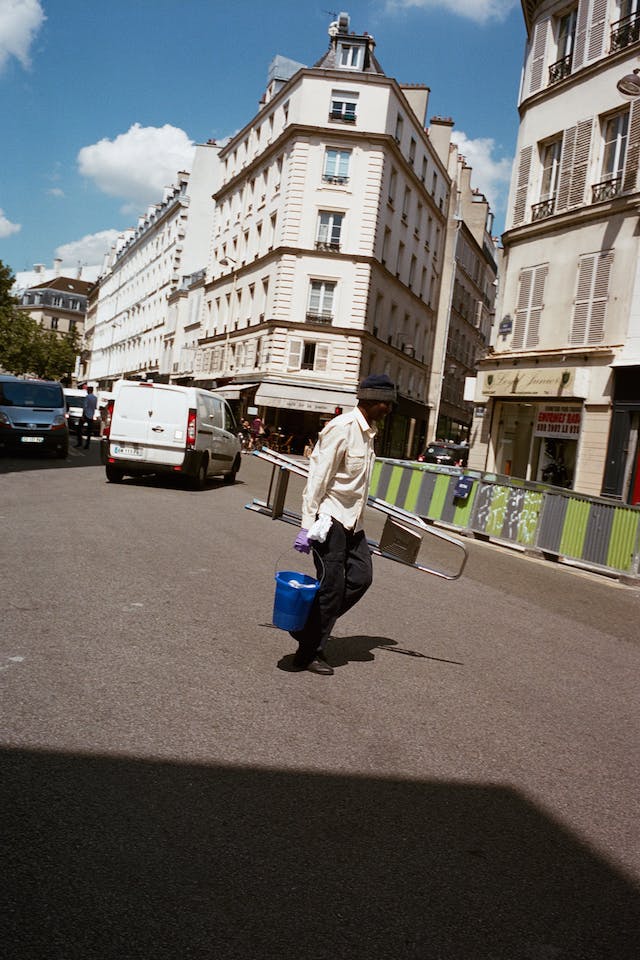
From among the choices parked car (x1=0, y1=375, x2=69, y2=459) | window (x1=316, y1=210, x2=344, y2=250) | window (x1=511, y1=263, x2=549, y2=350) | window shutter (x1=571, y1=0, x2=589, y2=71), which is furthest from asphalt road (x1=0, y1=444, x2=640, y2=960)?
window (x1=316, y1=210, x2=344, y2=250)

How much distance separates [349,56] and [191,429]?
32.9 meters

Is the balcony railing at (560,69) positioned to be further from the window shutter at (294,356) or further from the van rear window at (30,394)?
the window shutter at (294,356)

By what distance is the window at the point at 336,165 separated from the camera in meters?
42.5

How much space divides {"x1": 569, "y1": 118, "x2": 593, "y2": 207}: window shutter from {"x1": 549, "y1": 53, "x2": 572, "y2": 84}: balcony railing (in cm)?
188

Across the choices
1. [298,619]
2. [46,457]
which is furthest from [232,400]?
[298,619]

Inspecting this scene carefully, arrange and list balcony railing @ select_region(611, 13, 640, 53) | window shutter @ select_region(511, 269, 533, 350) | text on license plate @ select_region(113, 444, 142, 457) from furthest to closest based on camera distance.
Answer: window shutter @ select_region(511, 269, 533, 350) → balcony railing @ select_region(611, 13, 640, 53) → text on license plate @ select_region(113, 444, 142, 457)

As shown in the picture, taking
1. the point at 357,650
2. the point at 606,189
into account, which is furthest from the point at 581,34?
the point at 357,650

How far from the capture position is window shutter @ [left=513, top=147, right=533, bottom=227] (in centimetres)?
2445

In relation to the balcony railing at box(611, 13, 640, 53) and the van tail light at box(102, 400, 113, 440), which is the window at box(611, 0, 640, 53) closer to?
the balcony railing at box(611, 13, 640, 53)

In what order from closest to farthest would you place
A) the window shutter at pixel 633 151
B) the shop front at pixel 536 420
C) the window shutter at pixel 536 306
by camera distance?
1. the window shutter at pixel 633 151
2. the shop front at pixel 536 420
3. the window shutter at pixel 536 306

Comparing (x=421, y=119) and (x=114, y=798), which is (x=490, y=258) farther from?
(x=114, y=798)

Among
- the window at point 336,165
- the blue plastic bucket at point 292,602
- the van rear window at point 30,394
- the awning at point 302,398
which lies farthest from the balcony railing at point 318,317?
the blue plastic bucket at point 292,602

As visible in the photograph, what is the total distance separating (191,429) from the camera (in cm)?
1703

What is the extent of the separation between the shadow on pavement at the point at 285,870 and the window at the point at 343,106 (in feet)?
139
